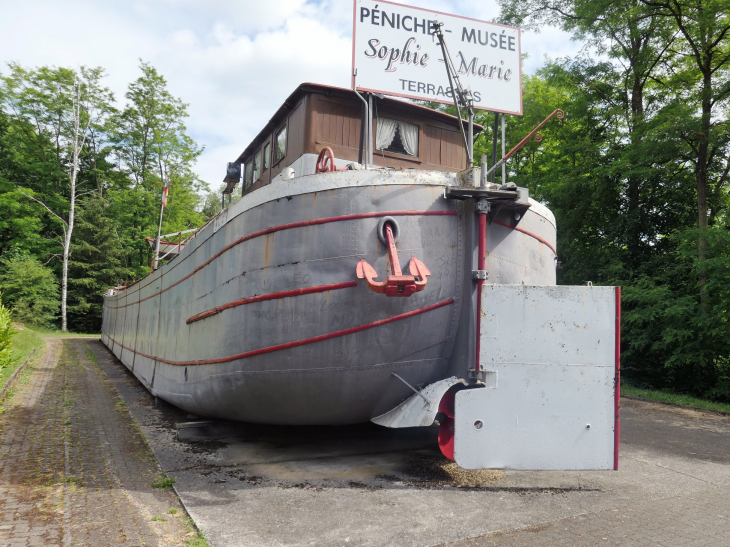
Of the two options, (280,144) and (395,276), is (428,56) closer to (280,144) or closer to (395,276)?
(280,144)

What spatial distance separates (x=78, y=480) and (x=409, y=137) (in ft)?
17.5

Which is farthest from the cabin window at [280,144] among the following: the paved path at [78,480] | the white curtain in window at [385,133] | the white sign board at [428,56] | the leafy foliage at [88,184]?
the leafy foliage at [88,184]

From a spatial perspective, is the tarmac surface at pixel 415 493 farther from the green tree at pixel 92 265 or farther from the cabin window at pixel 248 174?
the green tree at pixel 92 265

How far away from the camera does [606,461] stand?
13.7 feet

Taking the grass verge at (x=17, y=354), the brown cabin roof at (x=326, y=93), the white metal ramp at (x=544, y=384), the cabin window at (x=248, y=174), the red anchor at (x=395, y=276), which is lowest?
the grass verge at (x=17, y=354)

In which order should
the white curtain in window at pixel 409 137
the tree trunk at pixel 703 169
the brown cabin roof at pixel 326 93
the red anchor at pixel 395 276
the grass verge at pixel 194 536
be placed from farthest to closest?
the tree trunk at pixel 703 169, the white curtain in window at pixel 409 137, the brown cabin roof at pixel 326 93, the red anchor at pixel 395 276, the grass verge at pixel 194 536

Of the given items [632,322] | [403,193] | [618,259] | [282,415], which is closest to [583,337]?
[403,193]

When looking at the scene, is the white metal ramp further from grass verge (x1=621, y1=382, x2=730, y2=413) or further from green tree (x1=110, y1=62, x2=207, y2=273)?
green tree (x1=110, y1=62, x2=207, y2=273)

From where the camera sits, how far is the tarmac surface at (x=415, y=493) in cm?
335

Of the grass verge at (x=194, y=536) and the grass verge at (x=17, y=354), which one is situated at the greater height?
→ the grass verge at (x=17, y=354)

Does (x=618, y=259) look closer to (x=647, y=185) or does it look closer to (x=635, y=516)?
(x=647, y=185)

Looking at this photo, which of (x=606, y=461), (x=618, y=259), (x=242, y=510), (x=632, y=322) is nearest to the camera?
A: (x=242, y=510)

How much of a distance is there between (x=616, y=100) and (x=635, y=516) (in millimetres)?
14782

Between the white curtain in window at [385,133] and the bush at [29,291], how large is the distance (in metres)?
24.1
